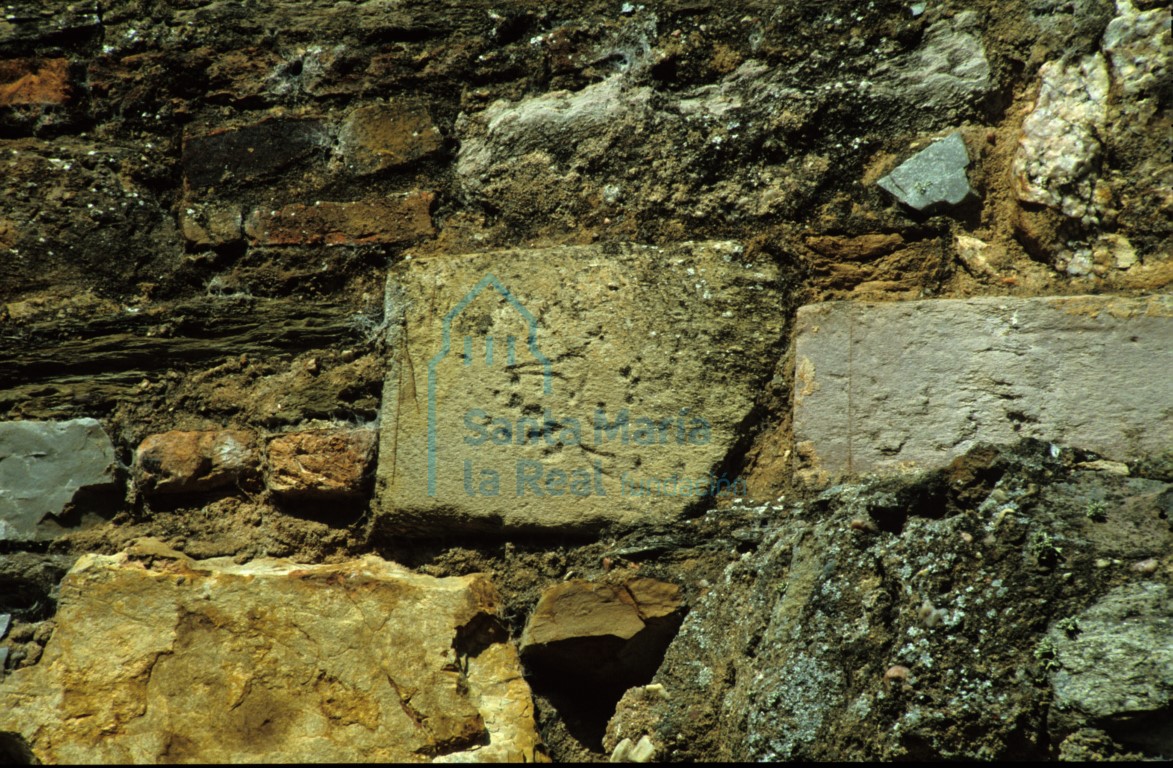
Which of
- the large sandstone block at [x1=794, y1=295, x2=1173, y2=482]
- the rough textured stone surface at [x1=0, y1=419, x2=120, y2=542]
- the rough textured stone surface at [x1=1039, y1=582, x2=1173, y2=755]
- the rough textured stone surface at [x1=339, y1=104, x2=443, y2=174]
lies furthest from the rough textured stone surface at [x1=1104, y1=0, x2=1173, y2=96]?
the rough textured stone surface at [x1=0, y1=419, x2=120, y2=542]

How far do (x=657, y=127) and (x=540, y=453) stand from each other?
53 cm

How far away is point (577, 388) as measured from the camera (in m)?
1.46

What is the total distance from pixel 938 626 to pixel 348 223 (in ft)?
3.55

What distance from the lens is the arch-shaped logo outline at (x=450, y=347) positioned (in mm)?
1483

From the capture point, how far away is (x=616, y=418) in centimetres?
144

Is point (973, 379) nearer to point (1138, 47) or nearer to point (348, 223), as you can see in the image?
point (1138, 47)

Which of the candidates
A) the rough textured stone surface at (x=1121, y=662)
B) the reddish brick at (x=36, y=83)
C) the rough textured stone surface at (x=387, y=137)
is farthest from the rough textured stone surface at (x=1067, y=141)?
the reddish brick at (x=36, y=83)

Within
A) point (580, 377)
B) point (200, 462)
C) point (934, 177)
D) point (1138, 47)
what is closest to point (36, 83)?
point (200, 462)

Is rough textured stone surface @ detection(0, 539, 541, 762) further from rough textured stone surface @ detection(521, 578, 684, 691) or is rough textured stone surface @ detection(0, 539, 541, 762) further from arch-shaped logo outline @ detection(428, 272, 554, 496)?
arch-shaped logo outline @ detection(428, 272, 554, 496)

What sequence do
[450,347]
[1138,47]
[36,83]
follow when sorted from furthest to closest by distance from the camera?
[36,83]
[450,347]
[1138,47]

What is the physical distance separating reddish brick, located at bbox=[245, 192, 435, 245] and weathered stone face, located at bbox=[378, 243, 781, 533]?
0.16 metres

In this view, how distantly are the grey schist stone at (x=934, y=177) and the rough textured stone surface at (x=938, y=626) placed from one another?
383mm

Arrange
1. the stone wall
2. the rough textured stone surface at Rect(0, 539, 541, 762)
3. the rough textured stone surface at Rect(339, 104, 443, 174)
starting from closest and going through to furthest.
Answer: the stone wall
the rough textured stone surface at Rect(0, 539, 541, 762)
the rough textured stone surface at Rect(339, 104, 443, 174)

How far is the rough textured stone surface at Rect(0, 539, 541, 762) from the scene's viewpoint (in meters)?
1.33
